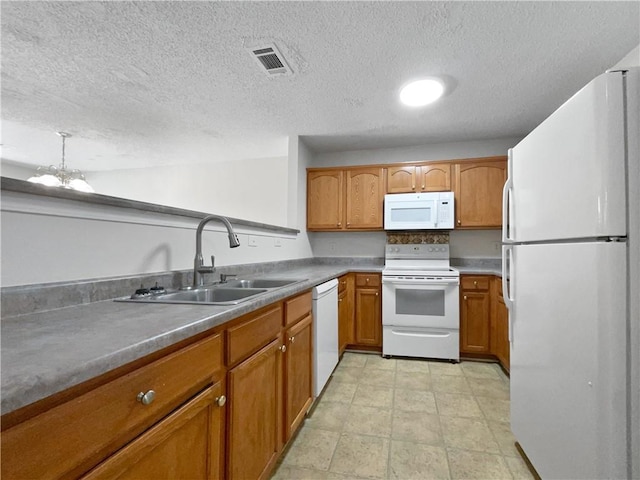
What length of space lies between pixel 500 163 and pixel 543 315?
7.84 feet

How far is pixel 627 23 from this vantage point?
1.64 m

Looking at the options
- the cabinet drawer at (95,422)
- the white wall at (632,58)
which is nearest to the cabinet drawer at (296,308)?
the cabinet drawer at (95,422)

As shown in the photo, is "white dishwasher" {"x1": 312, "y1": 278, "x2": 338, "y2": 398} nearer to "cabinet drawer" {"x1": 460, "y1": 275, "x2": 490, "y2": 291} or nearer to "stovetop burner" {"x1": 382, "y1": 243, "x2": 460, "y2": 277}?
"stovetop burner" {"x1": 382, "y1": 243, "x2": 460, "y2": 277}

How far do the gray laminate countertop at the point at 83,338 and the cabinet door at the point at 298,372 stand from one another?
0.57 metres

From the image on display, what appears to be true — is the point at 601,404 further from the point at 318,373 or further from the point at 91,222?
the point at 91,222

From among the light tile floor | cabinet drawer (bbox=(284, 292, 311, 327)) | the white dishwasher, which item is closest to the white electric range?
the light tile floor

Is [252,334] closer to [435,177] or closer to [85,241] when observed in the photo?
[85,241]

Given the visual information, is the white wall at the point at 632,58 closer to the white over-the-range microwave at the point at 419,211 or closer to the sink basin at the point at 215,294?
the white over-the-range microwave at the point at 419,211

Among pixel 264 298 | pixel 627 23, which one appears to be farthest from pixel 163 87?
pixel 627 23

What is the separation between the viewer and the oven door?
2.82 meters

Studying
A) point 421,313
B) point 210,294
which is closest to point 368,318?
point 421,313

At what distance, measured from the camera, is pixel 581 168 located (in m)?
1.04

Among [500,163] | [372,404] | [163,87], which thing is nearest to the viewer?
[372,404]

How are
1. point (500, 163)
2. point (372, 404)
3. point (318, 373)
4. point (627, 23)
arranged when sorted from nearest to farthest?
point (627, 23) → point (318, 373) → point (372, 404) → point (500, 163)
